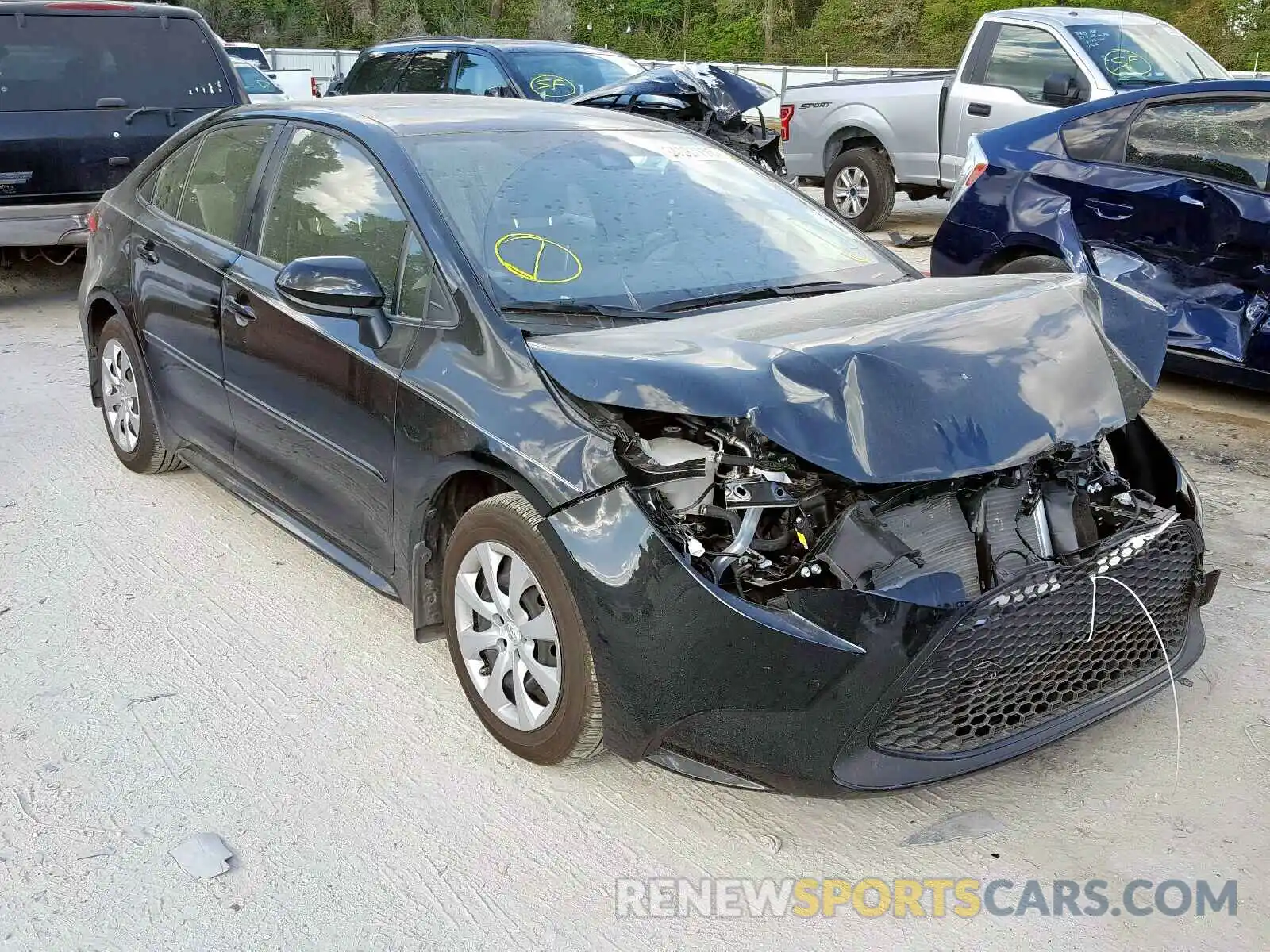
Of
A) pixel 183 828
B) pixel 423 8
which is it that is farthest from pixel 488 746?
A: pixel 423 8

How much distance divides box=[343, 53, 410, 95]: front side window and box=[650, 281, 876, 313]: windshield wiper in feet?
30.8

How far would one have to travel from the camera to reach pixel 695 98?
1112cm

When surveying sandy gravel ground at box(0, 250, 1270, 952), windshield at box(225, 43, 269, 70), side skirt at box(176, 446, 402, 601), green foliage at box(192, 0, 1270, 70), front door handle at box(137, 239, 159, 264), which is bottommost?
sandy gravel ground at box(0, 250, 1270, 952)

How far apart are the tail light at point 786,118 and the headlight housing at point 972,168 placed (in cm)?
520

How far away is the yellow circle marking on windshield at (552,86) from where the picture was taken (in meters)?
11.2

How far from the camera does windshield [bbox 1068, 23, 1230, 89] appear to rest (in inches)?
393

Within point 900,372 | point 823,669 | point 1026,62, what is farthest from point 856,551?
point 1026,62

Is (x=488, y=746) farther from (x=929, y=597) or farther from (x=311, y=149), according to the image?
(x=311, y=149)

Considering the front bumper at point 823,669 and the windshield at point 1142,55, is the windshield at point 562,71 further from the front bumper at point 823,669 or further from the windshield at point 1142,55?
the front bumper at point 823,669

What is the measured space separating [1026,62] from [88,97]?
7436 millimetres

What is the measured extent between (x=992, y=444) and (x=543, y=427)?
3.55 feet

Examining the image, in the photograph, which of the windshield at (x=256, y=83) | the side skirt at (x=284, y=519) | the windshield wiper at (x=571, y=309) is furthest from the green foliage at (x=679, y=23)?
the windshield wiper at (x=571, y=309)

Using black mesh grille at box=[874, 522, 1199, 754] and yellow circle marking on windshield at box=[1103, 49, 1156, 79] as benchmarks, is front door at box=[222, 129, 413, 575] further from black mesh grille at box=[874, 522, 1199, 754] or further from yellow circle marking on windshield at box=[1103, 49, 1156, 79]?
yellow circle marking on windshield at box=[1103, 49, 1156, 79]

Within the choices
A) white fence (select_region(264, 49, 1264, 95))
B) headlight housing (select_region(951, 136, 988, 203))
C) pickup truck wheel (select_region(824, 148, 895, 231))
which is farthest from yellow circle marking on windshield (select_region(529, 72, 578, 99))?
white fence (select_region(264, 49, 1264, 95))
